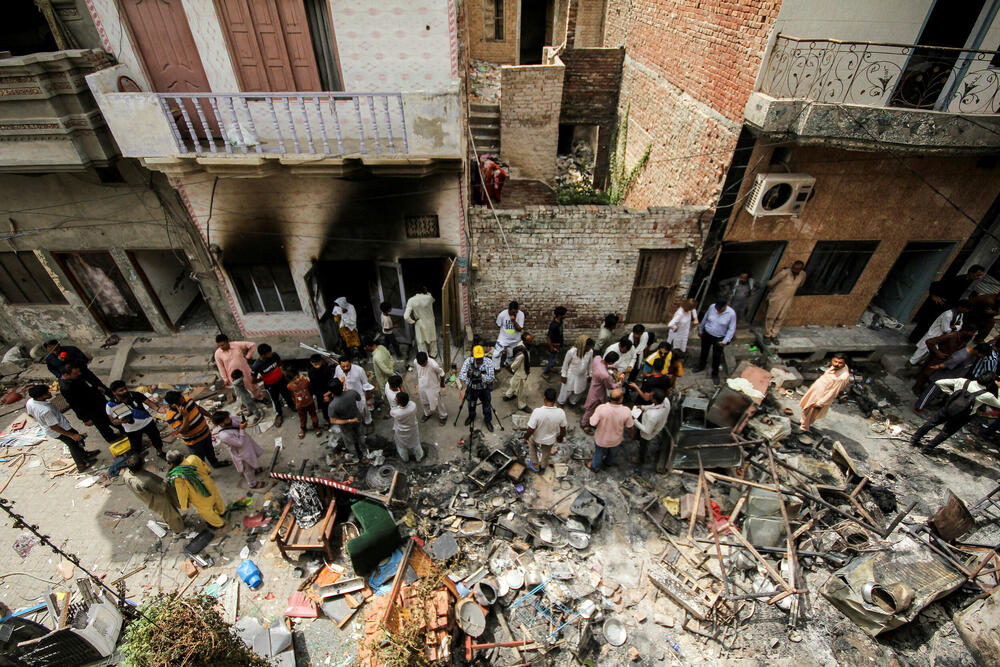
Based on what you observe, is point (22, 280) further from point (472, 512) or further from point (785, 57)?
point (785, 57)

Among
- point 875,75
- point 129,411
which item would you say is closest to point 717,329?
point 875,75

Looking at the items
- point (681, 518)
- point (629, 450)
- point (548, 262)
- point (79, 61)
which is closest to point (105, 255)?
point (79, 61)

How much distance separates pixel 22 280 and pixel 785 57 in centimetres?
1376

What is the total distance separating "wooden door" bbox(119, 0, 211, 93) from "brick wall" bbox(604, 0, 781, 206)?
26.6 ft

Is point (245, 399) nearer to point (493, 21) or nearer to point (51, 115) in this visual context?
point (51, 115)

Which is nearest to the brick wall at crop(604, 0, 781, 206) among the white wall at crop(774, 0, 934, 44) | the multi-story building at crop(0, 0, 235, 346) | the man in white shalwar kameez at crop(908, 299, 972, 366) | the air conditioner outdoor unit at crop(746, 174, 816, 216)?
the white wall at crop(774, 0, 934, 44)

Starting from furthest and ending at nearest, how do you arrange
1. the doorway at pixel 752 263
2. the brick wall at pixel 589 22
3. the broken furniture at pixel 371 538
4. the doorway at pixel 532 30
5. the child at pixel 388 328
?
the doorway at pixel 532 30
the brick wall at pixel 589 22
the doorway at pixel 752 263
the child at pixel 388 328
the broken furniture at pixel 371 538

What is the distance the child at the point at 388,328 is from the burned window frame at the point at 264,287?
5.97ft

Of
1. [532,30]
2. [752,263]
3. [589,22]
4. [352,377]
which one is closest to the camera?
[352,377]

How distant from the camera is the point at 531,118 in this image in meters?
11.9

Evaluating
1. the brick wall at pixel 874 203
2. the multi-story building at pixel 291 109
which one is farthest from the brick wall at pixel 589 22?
the multi-story building at pixel 291 109

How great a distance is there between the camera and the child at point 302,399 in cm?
695

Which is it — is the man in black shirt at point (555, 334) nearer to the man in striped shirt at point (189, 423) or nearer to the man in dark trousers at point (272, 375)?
the man in dark trousers at point (272, 375)

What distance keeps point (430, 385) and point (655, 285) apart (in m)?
4.80
